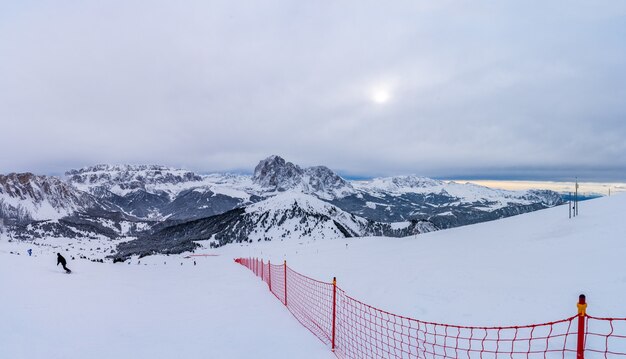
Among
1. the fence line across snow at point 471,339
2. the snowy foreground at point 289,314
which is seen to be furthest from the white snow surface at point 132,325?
the fence line across snow at point 471,339

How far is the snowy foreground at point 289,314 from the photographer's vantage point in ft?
29.9

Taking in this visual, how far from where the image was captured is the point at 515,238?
1789 centimetres

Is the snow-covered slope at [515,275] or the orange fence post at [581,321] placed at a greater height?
the orange fence post at [581,321]

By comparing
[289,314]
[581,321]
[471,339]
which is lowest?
[289,314]

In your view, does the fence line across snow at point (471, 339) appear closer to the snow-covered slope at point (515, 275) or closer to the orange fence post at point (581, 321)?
the orange fence post at point (581, 321)

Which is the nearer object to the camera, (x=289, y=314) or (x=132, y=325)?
(x=132, y=325)

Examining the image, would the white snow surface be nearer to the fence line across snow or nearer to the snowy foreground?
the snowy foreground

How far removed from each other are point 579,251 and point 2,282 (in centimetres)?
2113

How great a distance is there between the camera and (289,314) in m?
13.7

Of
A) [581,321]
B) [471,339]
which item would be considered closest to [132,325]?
[471,339]

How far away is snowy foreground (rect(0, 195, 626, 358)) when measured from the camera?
9117mm

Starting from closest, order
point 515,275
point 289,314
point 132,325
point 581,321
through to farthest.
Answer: point 581,321
point 132,325
point 515,275
point 289,314

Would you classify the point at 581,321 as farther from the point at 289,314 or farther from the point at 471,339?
the point at 289,314

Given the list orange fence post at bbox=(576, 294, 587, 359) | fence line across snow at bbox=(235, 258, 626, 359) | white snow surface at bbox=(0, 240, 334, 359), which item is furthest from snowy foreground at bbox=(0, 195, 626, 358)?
orange fence post at bbox=(576, 294, 587, 359)
